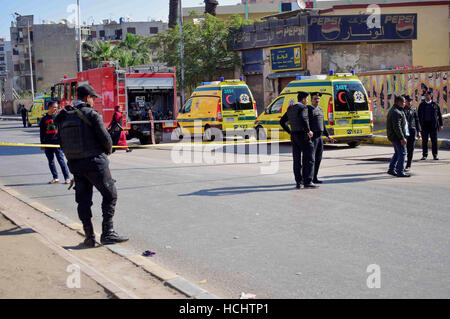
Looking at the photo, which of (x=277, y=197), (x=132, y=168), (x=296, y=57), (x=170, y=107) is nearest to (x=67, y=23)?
(x=296, y=57)

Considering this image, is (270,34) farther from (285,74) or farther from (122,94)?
(122,94)

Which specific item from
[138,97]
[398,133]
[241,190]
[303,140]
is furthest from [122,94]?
[398,133]

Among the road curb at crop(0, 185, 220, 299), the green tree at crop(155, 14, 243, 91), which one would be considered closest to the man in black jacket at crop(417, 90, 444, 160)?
the road curb at crop(0, 185, 220, 299)

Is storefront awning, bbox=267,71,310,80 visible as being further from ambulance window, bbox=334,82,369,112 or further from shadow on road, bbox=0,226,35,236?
shadow on road, bbox=0,226,35,236

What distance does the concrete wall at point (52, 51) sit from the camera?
277 ft

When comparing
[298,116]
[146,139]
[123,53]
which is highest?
[123,53]

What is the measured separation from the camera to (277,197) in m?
9.76

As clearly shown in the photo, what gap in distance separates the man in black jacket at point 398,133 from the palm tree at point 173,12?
104ft

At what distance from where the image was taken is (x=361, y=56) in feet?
102

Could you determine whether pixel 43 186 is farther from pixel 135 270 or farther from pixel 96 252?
pixel 135 270

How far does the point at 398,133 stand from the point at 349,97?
6.11m

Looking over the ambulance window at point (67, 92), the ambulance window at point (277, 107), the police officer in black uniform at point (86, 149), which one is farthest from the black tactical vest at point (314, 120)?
the ambulance window at point (67, 92)

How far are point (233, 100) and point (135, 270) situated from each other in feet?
52.6

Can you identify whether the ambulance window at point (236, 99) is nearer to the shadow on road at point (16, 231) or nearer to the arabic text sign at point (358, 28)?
the arabic text sign at point (358, 28)
